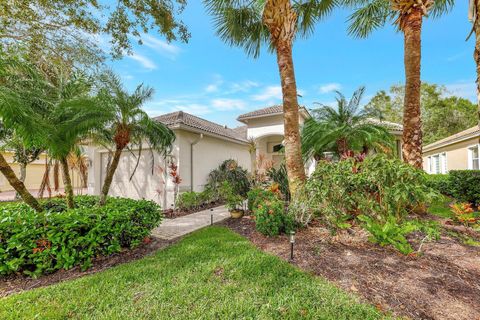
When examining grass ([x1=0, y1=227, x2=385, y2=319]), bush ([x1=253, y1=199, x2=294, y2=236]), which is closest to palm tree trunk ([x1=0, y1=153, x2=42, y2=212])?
grass ([x1=0, y1=227, x2=385, y2=319])

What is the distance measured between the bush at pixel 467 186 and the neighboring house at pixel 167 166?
12.3 metres

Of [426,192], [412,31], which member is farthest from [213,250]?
[412,31]

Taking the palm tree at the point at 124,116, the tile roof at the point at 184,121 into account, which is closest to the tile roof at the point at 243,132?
the tile roof at the point at 184,121

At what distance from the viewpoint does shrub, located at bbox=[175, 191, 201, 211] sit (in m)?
10.3

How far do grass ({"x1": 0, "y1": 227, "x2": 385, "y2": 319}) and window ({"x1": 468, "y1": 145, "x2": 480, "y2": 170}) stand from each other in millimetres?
17058

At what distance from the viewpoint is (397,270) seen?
4027 millimetres

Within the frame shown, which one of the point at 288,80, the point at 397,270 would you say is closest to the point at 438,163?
the point at 288,80

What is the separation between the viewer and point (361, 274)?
3943mm

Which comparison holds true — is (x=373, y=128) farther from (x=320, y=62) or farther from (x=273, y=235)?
(x=273, y=235)

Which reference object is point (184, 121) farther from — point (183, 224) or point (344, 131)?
point (344, 131)

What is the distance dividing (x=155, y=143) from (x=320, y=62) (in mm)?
10961

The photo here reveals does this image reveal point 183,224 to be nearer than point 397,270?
No

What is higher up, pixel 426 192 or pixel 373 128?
pixel 373 128

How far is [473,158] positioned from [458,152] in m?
1.83
